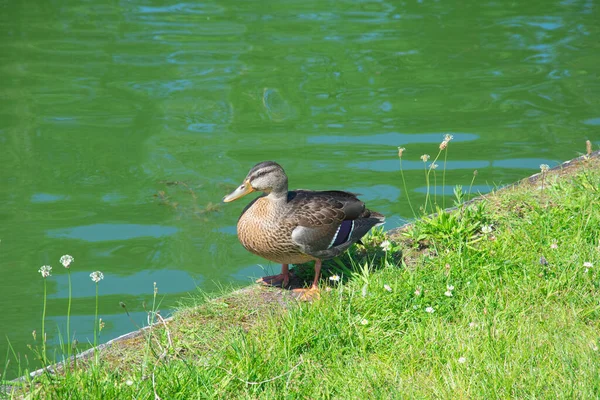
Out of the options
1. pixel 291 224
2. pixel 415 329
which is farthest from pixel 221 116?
pixel 415 329

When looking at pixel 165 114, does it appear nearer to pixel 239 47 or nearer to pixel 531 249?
pixel 239 47

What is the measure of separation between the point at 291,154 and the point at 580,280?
3.91m

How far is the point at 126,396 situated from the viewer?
3.30 metres

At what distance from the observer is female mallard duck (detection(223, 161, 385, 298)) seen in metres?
4.52

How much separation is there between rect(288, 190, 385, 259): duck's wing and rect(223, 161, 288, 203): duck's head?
5.3 inches

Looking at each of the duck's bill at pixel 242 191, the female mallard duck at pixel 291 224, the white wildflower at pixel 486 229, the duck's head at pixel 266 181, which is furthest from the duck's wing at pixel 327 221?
the white wildflower at pixel 486 229

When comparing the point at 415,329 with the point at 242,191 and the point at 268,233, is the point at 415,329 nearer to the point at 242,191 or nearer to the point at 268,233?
the point at 268,233

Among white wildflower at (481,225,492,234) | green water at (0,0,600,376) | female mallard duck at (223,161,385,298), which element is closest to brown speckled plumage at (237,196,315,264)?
female mallard duck at (223,161,385,298)

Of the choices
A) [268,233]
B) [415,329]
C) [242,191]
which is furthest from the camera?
[242,191]

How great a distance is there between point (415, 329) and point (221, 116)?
511 centimetres

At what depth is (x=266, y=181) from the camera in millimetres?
4605

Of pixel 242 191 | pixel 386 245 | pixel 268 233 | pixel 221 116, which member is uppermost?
pixel 242 191

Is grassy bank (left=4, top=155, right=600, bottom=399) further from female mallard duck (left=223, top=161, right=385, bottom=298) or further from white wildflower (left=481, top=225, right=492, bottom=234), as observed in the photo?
female mallard duck (left=223, top=161, right=385, bottom=298)

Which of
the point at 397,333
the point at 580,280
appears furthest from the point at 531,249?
the point at 397,333
